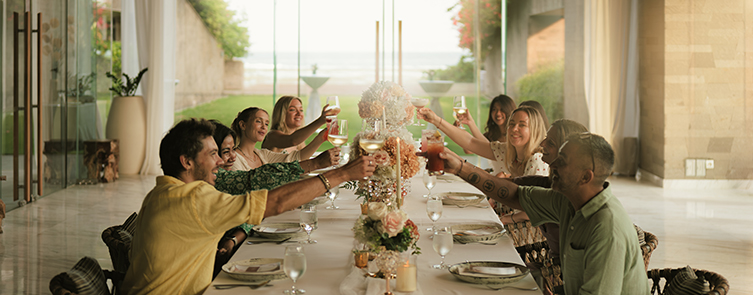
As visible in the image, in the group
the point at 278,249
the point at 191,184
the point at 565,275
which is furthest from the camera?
the point at 278,249

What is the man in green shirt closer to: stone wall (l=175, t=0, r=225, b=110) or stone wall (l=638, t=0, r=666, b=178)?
stone wall (l=638, t=0, r=666, b=178)

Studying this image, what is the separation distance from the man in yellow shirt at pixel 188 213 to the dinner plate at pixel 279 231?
0.54m

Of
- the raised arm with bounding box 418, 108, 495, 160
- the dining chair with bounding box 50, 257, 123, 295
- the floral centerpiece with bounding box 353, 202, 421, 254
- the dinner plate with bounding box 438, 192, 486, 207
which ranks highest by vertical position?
the raised arm with bounding box 418, 108, 495, 160

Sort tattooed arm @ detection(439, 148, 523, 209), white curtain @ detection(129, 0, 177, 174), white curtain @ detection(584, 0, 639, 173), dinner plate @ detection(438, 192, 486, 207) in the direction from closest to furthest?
tattooed arm @ detection(439, 148, 523, 209)
dinner plate @ detection(438, 192, 486, 207)
white curtain @ detection(584, 0, 639, 173)
white curtain @ detection(129, 0, 177, 174)

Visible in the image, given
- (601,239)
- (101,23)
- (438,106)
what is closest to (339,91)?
(438,106)

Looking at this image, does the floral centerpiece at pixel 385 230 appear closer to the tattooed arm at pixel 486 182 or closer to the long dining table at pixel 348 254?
the long dining table at pixel 348 254

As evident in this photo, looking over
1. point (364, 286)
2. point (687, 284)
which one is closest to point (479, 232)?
point (364, 286)

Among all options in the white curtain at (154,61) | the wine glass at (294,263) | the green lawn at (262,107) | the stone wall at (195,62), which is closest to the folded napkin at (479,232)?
the wine glass at (294,263)

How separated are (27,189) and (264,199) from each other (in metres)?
5.50

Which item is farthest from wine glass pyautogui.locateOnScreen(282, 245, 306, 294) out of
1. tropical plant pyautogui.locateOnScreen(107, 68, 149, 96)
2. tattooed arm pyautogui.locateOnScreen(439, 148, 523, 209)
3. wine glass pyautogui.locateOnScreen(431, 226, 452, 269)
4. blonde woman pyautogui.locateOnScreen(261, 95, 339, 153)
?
tropical plant pyautogui.locateOnScreen(107, 68, 149, 96)

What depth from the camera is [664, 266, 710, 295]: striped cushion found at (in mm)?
1932

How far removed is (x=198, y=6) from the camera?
9.58 m

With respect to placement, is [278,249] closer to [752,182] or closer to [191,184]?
[191,184]

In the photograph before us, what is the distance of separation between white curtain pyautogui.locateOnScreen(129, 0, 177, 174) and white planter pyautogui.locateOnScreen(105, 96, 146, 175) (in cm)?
8
